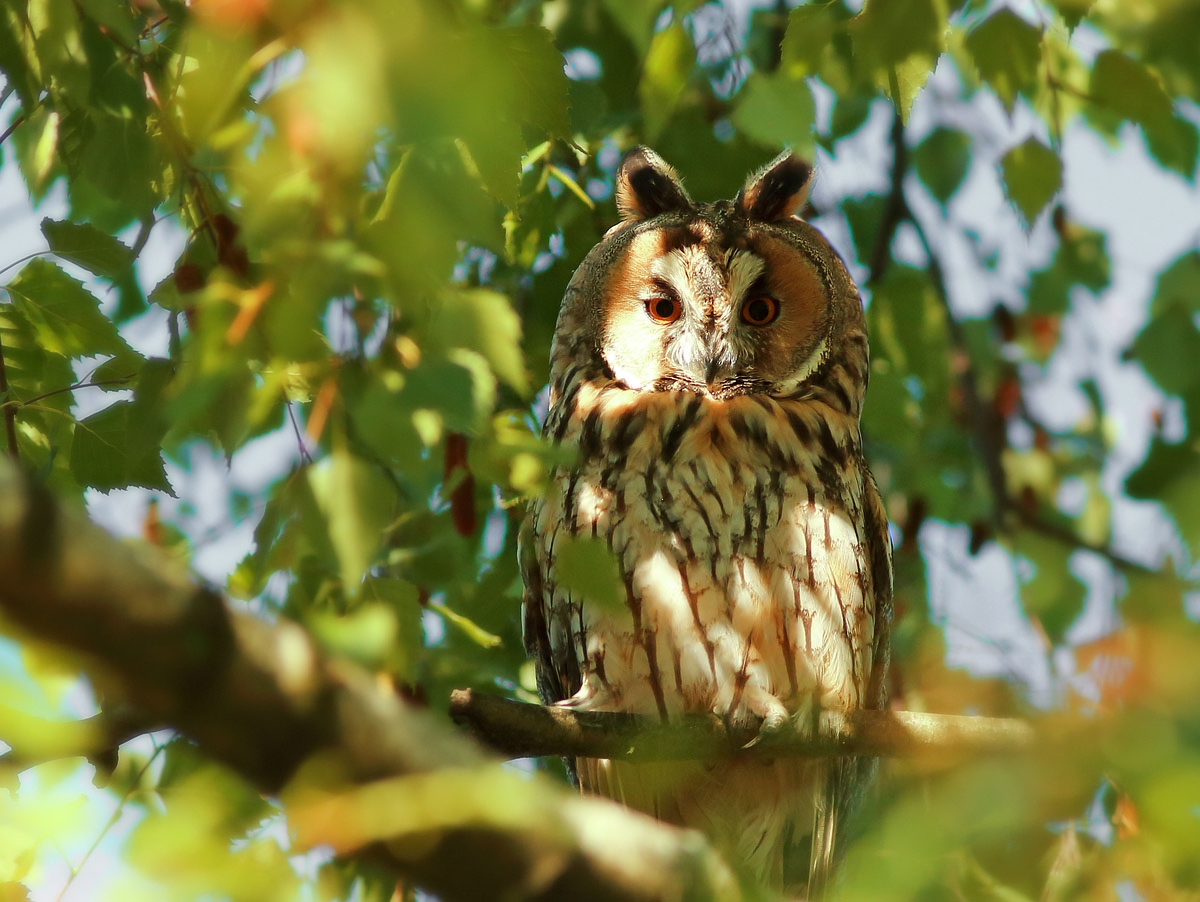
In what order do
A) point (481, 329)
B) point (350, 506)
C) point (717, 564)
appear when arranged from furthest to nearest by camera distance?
point (717, 564) → point (481, 329) → point (350, 506)

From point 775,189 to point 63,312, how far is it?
4.90ft

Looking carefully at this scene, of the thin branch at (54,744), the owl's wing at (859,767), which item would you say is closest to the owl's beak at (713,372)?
the owl's wing at (859,767)

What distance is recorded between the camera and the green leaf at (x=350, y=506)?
2.79 feet

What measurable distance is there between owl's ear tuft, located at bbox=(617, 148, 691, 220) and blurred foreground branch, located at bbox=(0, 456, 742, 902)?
1878 mm

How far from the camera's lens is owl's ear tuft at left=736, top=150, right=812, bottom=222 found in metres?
2.50

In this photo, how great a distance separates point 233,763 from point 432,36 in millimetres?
446

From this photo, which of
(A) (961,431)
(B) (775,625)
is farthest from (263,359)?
(A) (961,431)

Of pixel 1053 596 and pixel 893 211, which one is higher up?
pixel 893 211

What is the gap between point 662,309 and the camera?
2.39m

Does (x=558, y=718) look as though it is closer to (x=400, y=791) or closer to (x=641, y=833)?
(x=641, y=833)

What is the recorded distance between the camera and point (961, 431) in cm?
341

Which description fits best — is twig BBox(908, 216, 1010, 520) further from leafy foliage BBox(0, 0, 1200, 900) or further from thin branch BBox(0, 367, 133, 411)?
thin branch BBox(0, 367, 133, 411)

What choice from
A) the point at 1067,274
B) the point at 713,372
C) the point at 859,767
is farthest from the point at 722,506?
the point at 1067,274

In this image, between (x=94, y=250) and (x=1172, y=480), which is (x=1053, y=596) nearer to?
(x=1172, y=480)
